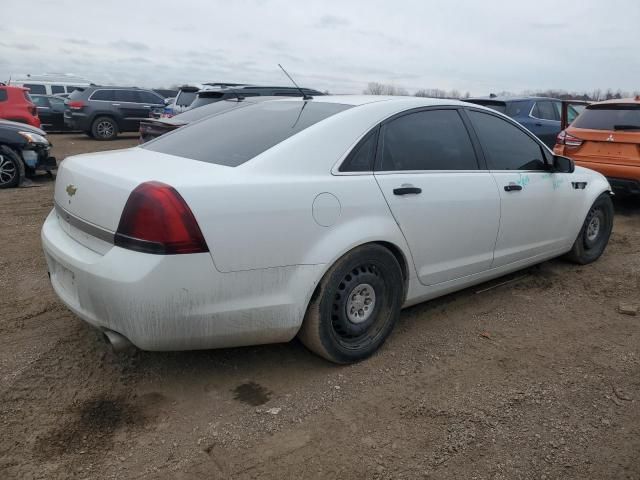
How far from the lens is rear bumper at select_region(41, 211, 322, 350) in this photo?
242 cm

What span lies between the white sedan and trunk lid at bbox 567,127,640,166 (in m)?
3.50

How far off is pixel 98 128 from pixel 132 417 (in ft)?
53.1

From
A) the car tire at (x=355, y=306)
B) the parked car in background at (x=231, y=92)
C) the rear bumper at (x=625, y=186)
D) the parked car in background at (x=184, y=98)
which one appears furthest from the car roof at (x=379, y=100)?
the parked car in background at (x=184, y=98)

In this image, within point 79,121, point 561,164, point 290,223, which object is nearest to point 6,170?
point 290,223

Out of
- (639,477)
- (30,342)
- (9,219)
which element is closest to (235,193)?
(30,342)

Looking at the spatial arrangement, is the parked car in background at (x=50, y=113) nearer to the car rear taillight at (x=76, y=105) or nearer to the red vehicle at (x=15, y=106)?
the car rear taillight at (x=76, y=105)

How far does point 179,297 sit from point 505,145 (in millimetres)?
2756

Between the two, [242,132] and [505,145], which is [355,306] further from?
[505,145]

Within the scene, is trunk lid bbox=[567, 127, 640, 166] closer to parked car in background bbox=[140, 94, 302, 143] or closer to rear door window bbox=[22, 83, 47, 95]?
parked car in background bbox=[140, 94, 302, 143]

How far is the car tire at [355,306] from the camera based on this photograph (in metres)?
2.90

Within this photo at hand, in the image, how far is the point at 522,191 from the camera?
157 inches

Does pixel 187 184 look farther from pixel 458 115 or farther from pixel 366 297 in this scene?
pixel 458 115

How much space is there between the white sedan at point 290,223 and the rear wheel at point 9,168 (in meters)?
6.07

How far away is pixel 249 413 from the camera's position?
2.69 meters
